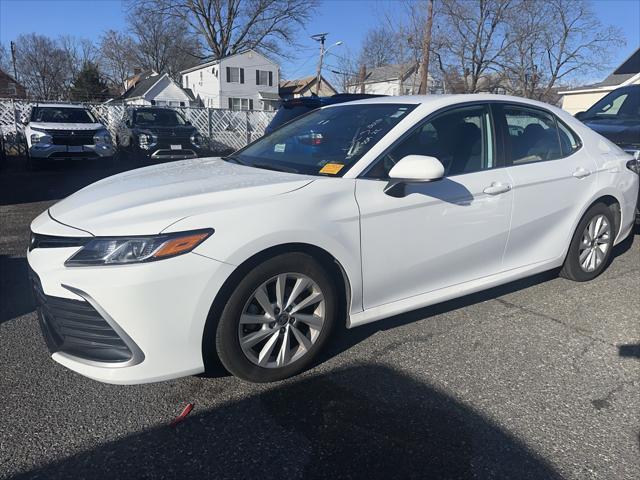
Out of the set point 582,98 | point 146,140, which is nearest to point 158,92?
point 582,98

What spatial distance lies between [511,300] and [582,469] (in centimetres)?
195

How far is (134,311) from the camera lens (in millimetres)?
2182

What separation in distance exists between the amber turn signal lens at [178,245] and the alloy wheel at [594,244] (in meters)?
3.32

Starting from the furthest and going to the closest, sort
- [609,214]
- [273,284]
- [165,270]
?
[609,214] → [273,284] → [165,270]

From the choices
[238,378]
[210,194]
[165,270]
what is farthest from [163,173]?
[238,378]

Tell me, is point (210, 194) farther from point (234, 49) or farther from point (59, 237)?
point (234, 49)

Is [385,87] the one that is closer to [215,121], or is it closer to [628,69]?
[628,69]

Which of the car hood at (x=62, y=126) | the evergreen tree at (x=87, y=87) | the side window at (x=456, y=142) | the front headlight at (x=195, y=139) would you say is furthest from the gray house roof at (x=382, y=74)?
the side window at (x=456, y=142)

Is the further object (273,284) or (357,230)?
(357,230)

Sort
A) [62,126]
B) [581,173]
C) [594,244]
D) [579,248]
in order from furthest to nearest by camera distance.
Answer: [62,126] → [594,244] → [579,248] → [581,173]

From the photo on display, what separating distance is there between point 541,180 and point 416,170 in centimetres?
142

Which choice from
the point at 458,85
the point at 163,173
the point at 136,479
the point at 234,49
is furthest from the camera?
the point at 234,49

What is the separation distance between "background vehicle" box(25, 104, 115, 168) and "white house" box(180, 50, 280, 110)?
108 feet

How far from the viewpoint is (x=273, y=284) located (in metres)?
2.54
